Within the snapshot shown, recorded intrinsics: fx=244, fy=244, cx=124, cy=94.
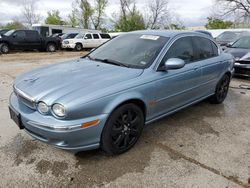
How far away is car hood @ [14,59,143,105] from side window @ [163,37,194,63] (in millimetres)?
686

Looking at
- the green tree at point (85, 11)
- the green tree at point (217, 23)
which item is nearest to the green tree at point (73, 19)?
the green tree at point (85, 11)

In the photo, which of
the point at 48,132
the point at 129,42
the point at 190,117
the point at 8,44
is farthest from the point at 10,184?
the point at 8,44

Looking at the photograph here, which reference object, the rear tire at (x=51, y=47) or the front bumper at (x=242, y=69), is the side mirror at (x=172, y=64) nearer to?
the front bumper at (x=242, y=69)

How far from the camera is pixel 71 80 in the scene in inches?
117

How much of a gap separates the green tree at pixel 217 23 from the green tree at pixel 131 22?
10697 millimetres

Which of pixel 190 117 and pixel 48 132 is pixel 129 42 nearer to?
pixel 190 117

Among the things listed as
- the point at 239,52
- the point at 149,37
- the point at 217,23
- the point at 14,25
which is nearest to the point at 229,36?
the point at 239,52

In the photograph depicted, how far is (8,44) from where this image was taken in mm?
15727

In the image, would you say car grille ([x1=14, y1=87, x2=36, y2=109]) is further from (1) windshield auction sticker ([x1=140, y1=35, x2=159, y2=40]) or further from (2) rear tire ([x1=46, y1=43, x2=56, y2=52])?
(2) rear tire ([x1=46, y1=43, x2=56, y2=52])

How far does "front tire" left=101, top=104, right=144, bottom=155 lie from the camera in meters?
2.86

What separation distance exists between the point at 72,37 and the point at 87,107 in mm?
19064

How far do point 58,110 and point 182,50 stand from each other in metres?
2.28

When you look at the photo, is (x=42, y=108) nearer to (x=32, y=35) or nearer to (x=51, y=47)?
(x=32, y=35)

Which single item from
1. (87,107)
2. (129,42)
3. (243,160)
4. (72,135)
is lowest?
(243,160)
